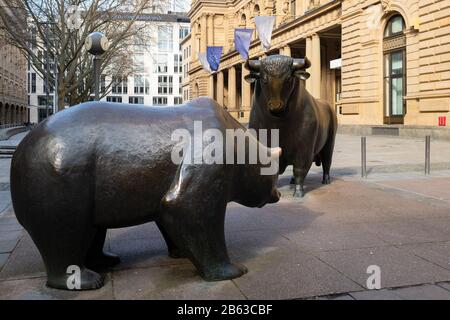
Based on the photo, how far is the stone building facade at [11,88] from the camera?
214 feet

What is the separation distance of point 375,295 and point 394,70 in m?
27.6

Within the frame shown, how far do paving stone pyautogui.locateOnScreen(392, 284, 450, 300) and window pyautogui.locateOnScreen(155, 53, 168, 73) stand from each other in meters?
120

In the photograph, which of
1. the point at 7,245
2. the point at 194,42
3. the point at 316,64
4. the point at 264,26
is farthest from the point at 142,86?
the point at 7,245

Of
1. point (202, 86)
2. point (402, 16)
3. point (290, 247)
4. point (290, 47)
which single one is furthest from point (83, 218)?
point (202, 86)

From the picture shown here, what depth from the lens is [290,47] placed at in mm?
43844

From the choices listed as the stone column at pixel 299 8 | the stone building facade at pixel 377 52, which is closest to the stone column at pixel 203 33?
the stone building facade at pixel 377 52

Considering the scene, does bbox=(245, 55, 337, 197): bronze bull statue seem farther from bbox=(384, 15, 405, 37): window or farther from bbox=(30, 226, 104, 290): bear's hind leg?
bbox=(384, 15, 405, 37): window

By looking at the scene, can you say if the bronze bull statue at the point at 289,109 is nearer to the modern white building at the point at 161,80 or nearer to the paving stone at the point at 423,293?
the paving stone at the point at 423,293

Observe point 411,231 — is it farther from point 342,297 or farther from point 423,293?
point 342,297

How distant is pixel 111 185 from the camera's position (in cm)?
332

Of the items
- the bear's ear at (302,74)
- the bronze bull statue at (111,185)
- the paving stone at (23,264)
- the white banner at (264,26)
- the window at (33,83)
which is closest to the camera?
the bronze bull statue at (111,185)

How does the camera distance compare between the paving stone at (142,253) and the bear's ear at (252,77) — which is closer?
the paving stone at (142,253)

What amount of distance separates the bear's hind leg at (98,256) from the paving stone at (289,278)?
3.94 feet
